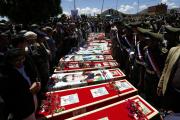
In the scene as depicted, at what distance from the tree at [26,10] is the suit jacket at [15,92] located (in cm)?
1748

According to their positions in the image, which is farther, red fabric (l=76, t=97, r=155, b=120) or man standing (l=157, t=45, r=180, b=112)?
red fabric (l=76, t=97, r=155, b=120)

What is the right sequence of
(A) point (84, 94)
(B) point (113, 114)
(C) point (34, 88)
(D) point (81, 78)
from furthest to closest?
1. (D) point (81, 78)
2. (A) point (84, 94)
3. (B) point (113, 114)
4. (C) point (34, 88)

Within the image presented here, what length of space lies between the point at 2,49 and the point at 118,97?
7.92ft

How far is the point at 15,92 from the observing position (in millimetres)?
2381

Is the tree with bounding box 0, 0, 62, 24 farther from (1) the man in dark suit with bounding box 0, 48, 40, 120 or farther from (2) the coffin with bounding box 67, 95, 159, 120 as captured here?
(1) the man in dark suit with bounding box 0, 48, 40, 120

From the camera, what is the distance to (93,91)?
4488 millimetres

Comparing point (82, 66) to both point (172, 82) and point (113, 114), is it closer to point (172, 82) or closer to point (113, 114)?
point (113, 114)

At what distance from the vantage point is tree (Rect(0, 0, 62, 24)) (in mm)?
19123

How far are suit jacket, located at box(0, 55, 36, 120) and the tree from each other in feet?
57.4

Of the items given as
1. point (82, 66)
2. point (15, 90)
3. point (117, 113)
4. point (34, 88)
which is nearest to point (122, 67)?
point (82, 66)

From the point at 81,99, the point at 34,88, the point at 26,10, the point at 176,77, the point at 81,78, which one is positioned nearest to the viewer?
the point at 176,77

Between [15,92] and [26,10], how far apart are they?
1788 cm

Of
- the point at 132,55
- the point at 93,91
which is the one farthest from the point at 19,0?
the point at 93,91

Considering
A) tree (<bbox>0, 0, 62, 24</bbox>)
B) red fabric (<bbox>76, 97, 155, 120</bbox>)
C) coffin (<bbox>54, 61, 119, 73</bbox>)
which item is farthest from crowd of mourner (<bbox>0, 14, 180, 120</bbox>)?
tree (<bbox>0, 0, 62, 24</bbox>)
